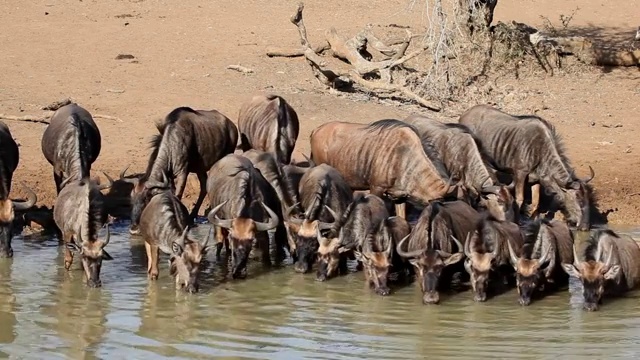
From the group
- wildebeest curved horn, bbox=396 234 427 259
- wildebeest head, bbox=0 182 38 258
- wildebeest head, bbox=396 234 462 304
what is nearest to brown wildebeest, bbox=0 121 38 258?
wildebeest head, bbox=0 182 38 258

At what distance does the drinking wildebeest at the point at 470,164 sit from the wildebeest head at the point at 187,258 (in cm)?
407

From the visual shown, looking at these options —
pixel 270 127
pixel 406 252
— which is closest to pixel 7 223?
pixel 270 127

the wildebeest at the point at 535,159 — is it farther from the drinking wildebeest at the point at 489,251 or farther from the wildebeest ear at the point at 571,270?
the wildebeest ear at the point at 571,270

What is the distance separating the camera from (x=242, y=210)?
14.8m

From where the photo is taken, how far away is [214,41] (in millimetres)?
25172

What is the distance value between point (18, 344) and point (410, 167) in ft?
20.0

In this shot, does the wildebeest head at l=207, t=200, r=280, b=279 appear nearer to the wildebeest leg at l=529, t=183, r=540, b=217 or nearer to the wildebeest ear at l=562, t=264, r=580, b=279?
the wildebeest ear at l=562, t=264, r=580, b=279

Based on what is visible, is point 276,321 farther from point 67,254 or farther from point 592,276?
point 592,276

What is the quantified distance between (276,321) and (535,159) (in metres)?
5.99

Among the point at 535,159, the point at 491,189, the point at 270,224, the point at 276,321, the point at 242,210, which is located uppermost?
the point at 535,159

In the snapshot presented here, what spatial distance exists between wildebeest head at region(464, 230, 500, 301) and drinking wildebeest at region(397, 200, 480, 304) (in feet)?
0.45

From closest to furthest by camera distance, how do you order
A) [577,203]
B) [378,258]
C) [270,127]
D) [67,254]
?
[378,258], [67,254], [577,203], [270,127]

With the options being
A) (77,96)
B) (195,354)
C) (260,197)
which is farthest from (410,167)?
(77,96)

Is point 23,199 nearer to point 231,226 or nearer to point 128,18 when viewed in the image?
Answer: point 231,226
